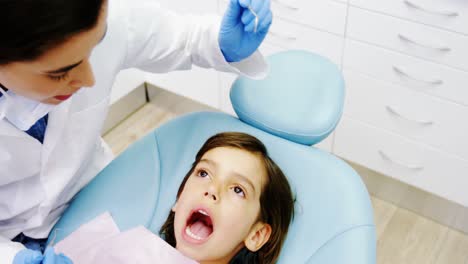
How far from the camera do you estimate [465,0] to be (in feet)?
4.86

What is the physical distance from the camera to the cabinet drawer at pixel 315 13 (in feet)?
5.73

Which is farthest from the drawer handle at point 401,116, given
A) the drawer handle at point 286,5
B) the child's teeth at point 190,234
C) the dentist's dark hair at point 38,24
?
the dentist's dark hair at point 38,24

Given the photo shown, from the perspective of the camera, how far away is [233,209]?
119cm

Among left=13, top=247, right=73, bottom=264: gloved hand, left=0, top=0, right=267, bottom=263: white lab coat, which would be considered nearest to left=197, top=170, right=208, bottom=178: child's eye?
left=0, top=0, right=267, bottom=263: white lab coat

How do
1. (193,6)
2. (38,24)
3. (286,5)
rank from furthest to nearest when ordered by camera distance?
(193,6) < (286,5) < (38,24)

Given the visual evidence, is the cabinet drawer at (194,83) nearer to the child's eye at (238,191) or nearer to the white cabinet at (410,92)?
the white cabinet at (410,92)

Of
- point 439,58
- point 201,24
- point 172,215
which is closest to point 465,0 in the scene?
point 439,58

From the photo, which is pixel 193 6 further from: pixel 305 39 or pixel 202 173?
pixel 202 173

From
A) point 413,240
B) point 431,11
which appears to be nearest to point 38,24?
point 431,11

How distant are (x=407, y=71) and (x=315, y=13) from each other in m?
0.35

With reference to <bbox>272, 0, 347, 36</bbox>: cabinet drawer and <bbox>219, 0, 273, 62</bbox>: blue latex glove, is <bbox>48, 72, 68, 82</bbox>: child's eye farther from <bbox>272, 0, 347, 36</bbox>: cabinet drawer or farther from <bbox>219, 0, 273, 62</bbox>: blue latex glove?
<bbox>272, 0, 347, 36</bbox>: cabinet drawer

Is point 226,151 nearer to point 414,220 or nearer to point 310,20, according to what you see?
point 310,20

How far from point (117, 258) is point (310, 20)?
1.04m

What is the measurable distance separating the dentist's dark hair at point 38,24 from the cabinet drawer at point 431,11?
1.06m
